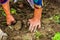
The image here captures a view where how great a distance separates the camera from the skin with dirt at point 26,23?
2.98 meters

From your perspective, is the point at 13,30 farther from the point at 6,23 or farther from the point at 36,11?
the point at 36,11

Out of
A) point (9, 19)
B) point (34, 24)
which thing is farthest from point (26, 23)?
point (9, 19)

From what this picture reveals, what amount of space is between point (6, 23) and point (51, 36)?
0.58m

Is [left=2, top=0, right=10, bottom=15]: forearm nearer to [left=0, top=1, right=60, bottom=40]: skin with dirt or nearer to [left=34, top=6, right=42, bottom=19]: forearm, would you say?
[left=0, top=1, right=60, bottom=40]: skin with dirt

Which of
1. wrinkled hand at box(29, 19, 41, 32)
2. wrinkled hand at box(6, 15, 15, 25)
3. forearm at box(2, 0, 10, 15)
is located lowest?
wrinkled hand at box(29, 19, 41, 32)

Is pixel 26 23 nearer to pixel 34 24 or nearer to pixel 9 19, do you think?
pixel 34 24

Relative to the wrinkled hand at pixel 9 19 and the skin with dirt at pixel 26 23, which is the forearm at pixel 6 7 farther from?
the skin with dirt at pixel 26 23

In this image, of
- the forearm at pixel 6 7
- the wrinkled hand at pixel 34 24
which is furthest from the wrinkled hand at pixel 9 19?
the wrinkled hand at pixel 34 24

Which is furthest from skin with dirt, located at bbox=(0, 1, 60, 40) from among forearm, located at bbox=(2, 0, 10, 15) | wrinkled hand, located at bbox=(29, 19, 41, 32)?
forearm, located at bbox=(2, 0, 10, 15)

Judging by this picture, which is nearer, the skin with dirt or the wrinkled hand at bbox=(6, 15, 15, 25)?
the skin with dirt

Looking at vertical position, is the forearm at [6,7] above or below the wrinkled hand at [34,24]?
above

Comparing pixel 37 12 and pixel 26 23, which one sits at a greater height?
pixel 37 12

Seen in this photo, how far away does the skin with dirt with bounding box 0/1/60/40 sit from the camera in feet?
9.79

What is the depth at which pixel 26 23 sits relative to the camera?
3.12 m
